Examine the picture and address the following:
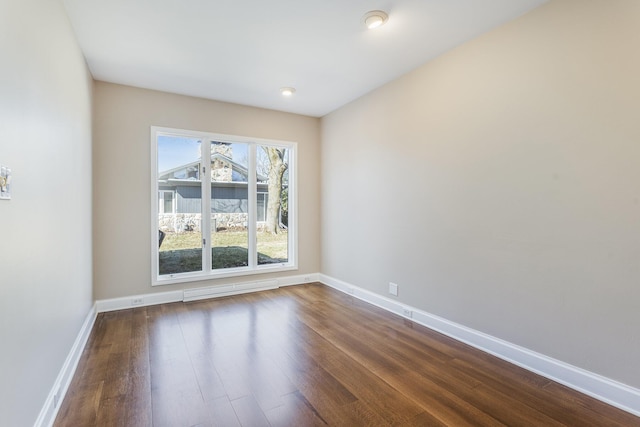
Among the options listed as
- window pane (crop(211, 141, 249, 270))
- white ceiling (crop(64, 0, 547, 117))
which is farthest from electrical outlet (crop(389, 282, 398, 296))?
white ceiling (crop(64, 0, 547, 117))

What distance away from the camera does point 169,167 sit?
4074mm

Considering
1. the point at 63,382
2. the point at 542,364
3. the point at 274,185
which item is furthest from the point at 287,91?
the point at 542,364

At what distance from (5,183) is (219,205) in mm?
3114

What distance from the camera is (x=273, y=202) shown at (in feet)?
15.9

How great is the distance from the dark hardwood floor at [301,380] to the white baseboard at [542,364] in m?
0.07

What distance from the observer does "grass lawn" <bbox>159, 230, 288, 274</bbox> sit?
4090 millimetres

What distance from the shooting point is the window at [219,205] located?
13.3 ft

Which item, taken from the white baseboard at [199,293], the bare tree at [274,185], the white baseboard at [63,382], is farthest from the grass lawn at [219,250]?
the white baseboard at [63,382]

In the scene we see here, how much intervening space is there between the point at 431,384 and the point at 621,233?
1.56m

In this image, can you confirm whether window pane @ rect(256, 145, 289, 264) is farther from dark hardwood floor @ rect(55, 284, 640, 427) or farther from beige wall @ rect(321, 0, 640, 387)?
beige wall @ rect(321, 0, 640, 387)

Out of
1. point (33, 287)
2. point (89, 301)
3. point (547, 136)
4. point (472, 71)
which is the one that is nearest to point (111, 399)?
point (33, 287)

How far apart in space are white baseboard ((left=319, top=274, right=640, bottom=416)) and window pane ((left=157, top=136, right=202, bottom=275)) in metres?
2.80

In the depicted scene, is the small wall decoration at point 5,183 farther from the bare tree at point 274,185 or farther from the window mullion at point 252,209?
the bare tree at point 274,185

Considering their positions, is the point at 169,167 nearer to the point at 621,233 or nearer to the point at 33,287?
the point at 33,287
